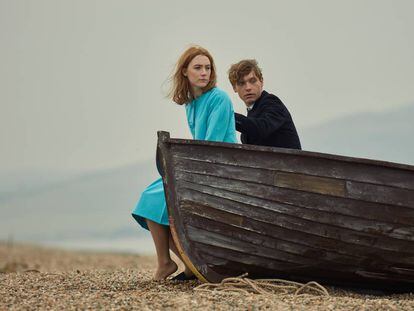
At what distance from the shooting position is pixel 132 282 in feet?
21.8

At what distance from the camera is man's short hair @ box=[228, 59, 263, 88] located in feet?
20.4

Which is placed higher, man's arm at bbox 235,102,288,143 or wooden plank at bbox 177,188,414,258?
man's arm at bbox 235,102,288,143

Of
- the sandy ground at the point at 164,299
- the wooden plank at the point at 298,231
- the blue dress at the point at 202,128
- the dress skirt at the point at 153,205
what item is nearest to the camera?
the sandy ground at the point at 164,299

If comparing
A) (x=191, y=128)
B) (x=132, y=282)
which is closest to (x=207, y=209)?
(x=191, y=128)

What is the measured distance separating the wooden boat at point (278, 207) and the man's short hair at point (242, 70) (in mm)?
987

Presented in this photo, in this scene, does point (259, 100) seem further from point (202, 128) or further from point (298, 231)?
point (298, 231)

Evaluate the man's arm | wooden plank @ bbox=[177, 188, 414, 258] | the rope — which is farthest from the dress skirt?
the man's arm

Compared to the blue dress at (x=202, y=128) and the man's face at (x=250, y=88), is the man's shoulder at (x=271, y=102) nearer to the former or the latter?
the man's face at (x=250, y=88)

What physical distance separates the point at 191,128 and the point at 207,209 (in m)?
0.99

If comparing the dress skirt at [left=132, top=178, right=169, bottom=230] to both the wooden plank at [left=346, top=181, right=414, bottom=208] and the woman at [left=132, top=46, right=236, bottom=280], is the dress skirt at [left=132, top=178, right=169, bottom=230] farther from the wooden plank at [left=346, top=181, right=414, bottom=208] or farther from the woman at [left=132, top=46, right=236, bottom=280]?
the wooden plank at [left=346, top=181, right=414, bottom=208]

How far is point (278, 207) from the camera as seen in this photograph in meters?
5.58

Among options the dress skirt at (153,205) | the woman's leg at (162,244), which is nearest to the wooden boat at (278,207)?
the dress skirt at (153,205)

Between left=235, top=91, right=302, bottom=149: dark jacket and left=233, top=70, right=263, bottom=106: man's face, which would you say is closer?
left=235, top=91, right=302, bottom=149: dark jacket

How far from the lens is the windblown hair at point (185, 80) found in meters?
6.17
